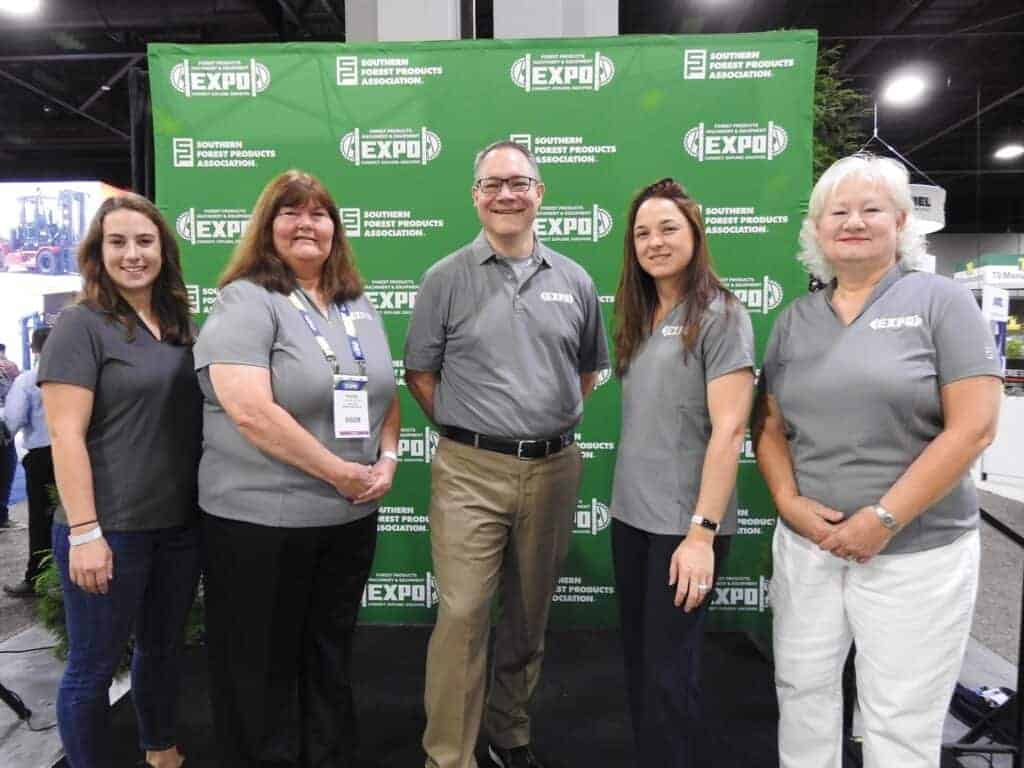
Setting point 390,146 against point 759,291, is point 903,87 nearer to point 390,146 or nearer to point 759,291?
point 759,291

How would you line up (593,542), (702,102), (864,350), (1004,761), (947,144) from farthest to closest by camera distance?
(947,144)
(593,542)
(702,102)
(1004,761)
(864,350)

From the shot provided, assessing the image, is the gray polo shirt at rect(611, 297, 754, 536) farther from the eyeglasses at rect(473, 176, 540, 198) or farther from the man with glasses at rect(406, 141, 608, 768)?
the eyeglasses at rect(473, 176, 540, 198)

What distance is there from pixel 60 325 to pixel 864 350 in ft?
6.11

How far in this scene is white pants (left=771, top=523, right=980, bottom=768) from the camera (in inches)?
57.4

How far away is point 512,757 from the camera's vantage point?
6.81ft

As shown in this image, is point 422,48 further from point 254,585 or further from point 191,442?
point 254,585

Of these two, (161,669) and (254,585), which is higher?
(254,585)

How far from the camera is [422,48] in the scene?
2910mm

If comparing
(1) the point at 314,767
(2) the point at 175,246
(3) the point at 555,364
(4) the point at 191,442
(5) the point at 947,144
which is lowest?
(1) the point at 314,767

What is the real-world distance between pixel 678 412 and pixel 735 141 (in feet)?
5.90

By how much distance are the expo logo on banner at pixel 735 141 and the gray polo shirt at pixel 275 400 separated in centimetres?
195

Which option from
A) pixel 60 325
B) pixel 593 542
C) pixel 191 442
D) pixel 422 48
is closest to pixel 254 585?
pixel 191 442

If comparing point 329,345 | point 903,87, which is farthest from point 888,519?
point 903,87

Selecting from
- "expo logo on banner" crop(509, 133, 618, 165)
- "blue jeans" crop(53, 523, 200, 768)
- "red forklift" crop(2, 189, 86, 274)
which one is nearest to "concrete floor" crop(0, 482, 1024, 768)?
"blue jeans" crop(53, 523, 200, 768)
